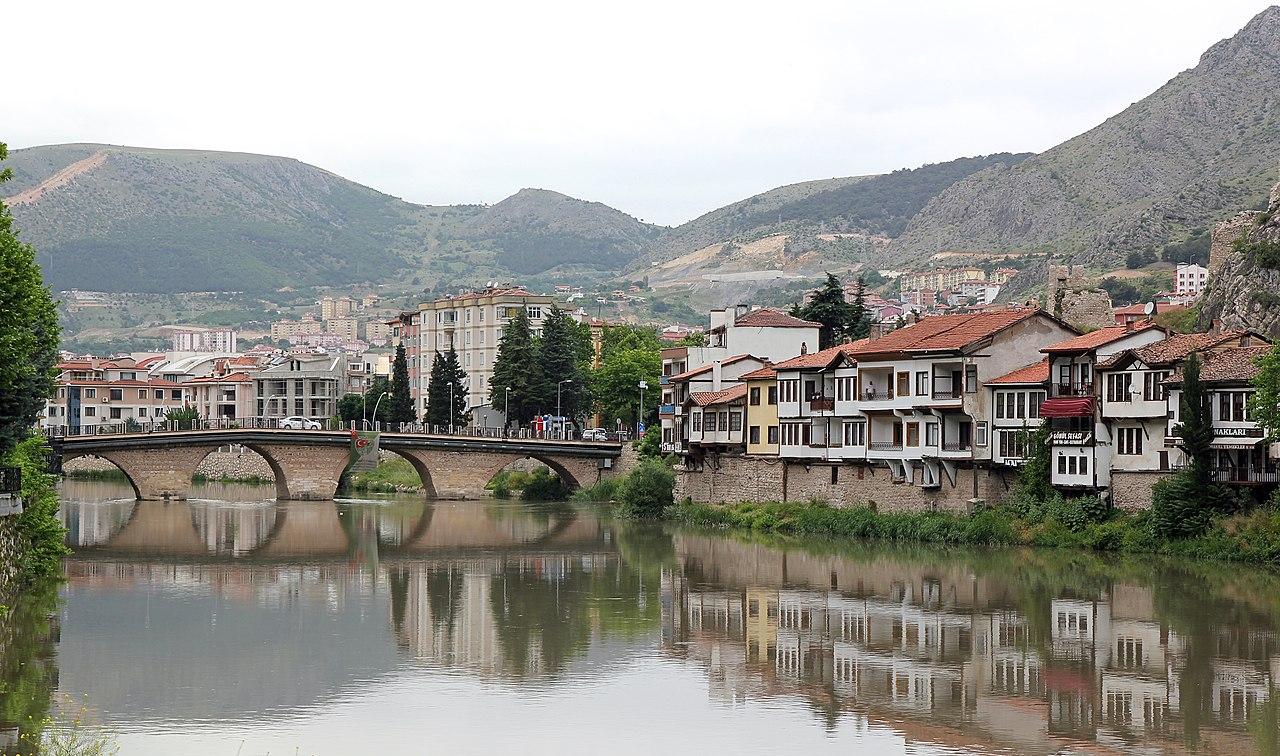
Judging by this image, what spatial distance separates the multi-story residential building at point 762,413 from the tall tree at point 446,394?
3982 centimetres

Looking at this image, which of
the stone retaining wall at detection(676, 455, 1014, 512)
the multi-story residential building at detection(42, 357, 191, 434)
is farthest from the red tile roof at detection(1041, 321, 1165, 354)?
the multi-story residential building at detection(42, 357, 191, 434)

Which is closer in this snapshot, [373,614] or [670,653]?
[670,653]

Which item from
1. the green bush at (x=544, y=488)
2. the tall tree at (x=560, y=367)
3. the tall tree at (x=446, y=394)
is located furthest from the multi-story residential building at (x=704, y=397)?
the tall tree at (x=446, y=394)

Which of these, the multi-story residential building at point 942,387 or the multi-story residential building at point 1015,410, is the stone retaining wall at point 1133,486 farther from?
the multi-story residential building at point 942,387

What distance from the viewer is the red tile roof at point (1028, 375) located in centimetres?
5992

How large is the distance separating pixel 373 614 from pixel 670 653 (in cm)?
951

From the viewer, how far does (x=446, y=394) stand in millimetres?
113625

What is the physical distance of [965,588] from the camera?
1900 inches

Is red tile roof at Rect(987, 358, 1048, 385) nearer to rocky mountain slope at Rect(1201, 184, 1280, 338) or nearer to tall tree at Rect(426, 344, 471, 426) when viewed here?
rocky mountain slope at Rect(1201, 184, 1280, 338)

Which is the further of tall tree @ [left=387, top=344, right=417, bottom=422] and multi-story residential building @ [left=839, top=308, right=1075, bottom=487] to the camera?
tall tree @ [left=387, top=344, right=417, bottom=422]

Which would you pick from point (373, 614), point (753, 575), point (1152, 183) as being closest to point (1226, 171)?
point (1152, 183)

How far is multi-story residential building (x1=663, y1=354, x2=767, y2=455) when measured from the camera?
76125 millimetres

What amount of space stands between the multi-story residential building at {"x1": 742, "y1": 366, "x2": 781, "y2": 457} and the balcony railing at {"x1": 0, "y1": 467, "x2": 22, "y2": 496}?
3594 centimetres

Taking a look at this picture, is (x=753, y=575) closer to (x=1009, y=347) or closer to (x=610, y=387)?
(x=1009, y=347)
